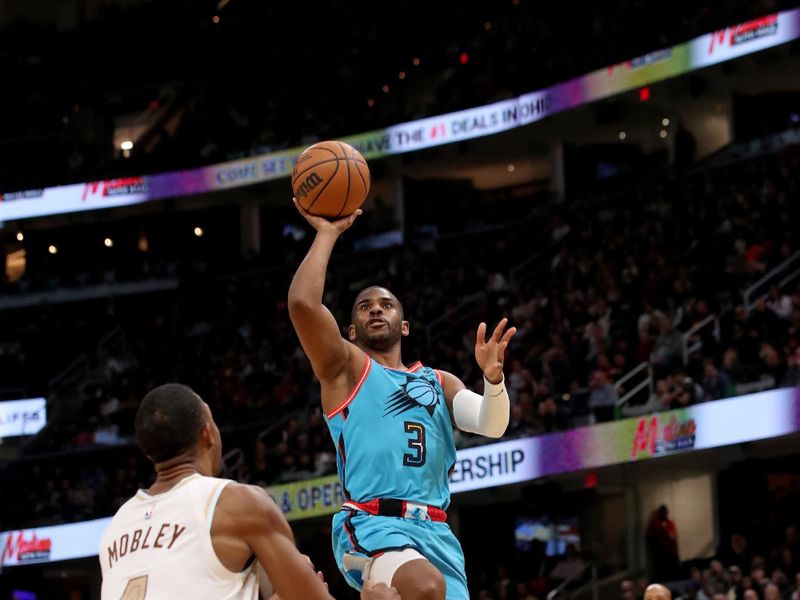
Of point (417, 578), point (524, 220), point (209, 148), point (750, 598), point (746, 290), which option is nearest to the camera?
point (417, 578)

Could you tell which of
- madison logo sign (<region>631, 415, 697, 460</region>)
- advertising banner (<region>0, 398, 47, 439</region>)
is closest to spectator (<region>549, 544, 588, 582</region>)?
madison logo sign (<region>631, 415, 697, 460</region>)

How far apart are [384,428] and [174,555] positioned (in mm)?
2186

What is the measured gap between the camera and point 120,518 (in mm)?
4742

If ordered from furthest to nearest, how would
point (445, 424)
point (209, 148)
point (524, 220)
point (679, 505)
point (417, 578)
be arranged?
point (209, 148) → point (524, 220) → point (679, 505) → point (445, 424) → point (417, 578)

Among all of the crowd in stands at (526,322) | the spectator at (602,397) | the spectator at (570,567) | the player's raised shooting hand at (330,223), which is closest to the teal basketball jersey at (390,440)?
the player's raised shooting hand at (330,223)

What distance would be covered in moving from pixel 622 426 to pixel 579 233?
759cm

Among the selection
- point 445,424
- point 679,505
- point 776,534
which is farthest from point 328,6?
point 445,424

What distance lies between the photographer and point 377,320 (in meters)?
6.96

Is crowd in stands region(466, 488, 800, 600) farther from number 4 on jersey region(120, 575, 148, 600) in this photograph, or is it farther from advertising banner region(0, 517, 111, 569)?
number 4 on jersey region(120, 575, 148, 600)

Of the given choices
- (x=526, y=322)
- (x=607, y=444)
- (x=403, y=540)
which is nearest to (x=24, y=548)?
(x=526, y=322)

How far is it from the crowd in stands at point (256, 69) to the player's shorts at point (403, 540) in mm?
19417

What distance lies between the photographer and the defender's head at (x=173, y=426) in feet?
15.2

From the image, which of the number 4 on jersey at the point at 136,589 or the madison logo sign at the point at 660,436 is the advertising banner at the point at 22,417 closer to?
the madison logo sign at the point at 660,436

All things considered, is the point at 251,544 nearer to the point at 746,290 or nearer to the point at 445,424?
the point at 445,424
